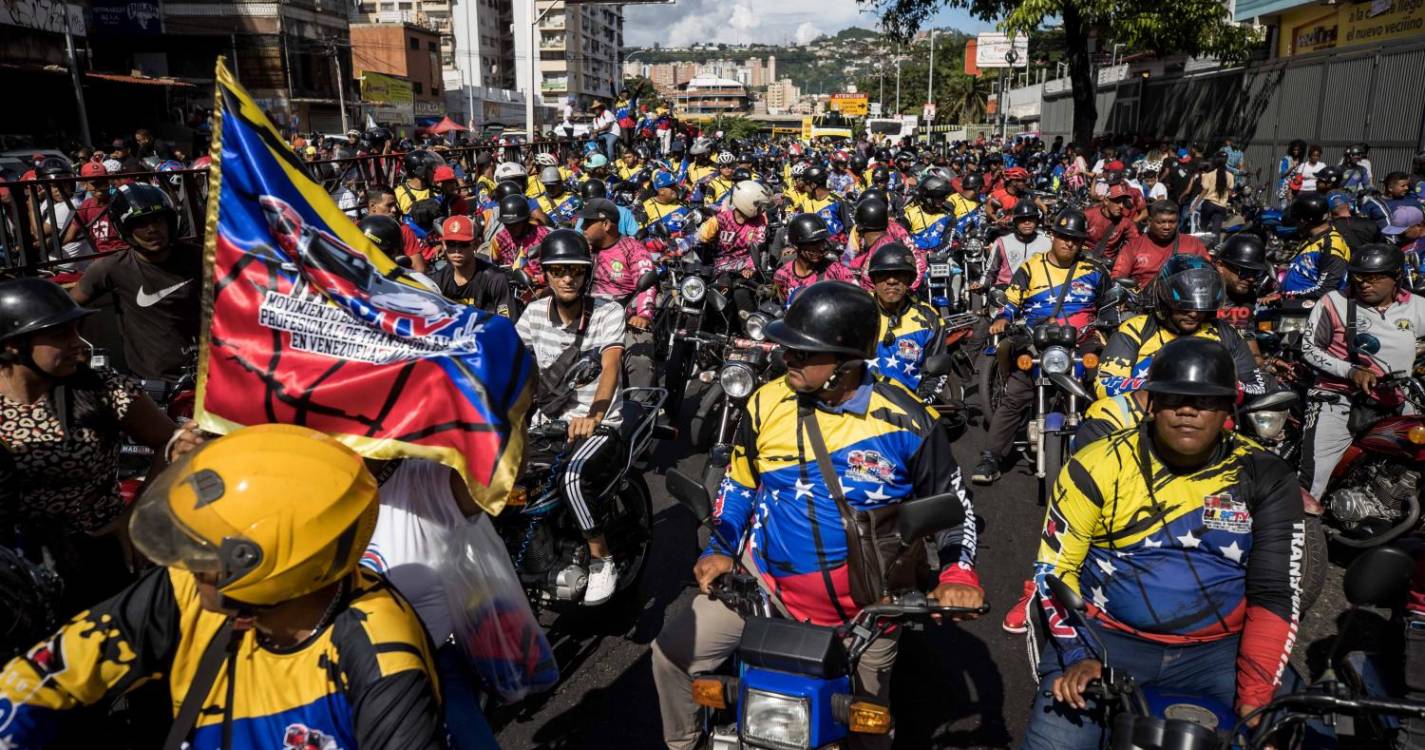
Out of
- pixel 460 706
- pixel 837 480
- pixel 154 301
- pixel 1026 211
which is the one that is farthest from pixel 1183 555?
pixel 1026 211

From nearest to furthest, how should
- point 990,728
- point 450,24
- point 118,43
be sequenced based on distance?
point 990,728 < point 118,43 < point 450,24

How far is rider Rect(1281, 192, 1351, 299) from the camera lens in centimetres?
792

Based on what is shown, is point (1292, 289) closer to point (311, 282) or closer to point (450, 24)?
point (311, 282)

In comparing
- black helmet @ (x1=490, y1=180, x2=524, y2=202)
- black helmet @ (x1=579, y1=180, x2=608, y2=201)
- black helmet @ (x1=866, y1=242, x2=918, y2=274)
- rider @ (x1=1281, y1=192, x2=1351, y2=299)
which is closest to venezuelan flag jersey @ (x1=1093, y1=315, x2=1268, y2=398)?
black helmet @ (x1=866, y1=242, x2=918, y2=274)

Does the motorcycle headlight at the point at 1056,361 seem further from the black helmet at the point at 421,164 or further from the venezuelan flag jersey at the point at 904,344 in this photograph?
the black helmet at the point at 421,164

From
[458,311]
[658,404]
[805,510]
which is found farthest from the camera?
[658,404]

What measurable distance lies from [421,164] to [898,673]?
12504 mm

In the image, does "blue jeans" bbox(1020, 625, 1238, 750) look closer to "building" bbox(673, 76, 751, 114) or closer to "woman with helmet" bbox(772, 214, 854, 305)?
"woman with helmet" bbox(772, 214, 854, 305)

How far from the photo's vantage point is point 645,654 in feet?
16.0

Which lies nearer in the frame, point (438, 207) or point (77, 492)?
point (77, 492)

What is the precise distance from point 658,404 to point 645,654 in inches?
54.6

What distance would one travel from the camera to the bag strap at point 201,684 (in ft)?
6.56

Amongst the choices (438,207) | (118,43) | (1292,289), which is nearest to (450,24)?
(118,43)

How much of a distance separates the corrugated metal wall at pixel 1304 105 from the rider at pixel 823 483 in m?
19.0
